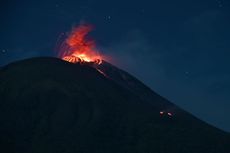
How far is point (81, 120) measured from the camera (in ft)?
371

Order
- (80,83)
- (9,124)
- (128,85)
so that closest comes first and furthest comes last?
(9,124) < (80,83) < (128,85)

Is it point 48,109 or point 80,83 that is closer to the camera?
point 48,109

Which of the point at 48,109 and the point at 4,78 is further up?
the point at 4,78

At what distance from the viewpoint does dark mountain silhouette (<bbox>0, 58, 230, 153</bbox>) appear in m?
102

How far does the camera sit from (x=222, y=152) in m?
100

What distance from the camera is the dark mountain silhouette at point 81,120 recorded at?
102 m

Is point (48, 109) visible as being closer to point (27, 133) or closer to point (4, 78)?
point (27, 133)

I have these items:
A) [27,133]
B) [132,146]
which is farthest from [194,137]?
[27,133]

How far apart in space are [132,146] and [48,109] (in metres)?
28.0

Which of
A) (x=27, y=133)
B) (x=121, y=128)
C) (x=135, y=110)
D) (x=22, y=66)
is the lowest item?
(x=27, y=133)

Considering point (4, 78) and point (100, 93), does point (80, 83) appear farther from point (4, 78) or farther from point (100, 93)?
point (4, 78)

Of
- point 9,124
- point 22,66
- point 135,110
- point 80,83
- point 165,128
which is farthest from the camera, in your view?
point 22,66

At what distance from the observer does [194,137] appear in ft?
365

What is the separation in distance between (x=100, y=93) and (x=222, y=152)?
45.3 metres
